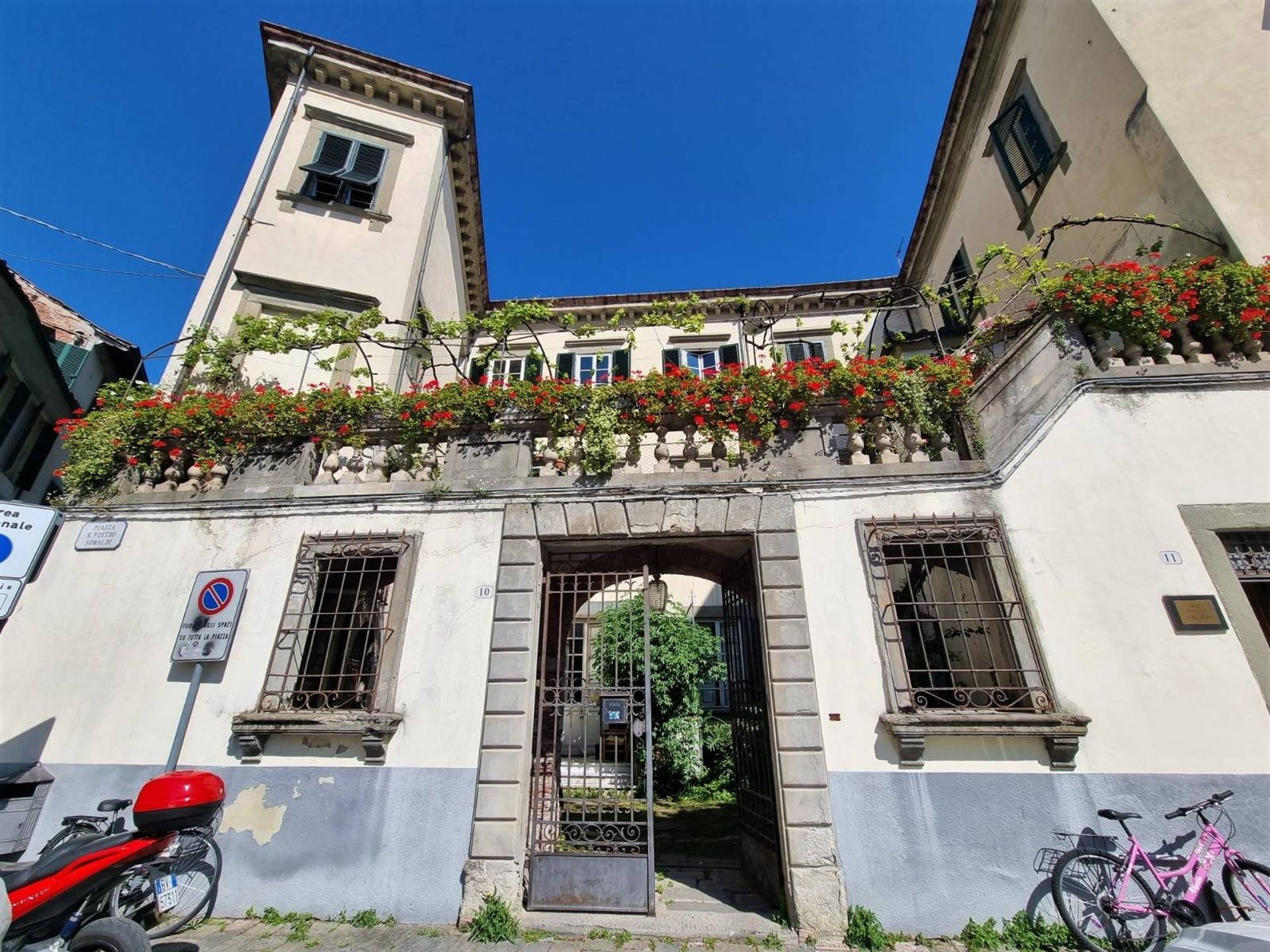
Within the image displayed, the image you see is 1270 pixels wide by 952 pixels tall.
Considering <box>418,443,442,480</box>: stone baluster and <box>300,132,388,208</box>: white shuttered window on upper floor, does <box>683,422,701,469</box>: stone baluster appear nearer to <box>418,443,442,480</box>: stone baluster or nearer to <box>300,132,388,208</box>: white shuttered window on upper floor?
<box>418,443,442,480</box>: stone baluster

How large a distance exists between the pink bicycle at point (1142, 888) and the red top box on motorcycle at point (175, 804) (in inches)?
243

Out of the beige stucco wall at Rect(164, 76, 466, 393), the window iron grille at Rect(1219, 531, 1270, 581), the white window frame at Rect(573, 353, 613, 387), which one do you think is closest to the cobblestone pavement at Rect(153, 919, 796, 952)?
the window iron grille at Rect(1219, 531, 1270, 581)

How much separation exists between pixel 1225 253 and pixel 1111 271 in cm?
217

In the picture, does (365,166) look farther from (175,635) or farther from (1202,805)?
(1202,805)

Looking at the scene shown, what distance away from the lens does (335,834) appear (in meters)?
4.70

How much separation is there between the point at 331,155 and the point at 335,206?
1253 mm

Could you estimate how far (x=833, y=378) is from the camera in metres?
5.76

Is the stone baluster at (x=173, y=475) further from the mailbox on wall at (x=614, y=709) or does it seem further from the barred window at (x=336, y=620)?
the mailbox on wall at (x=614, y=709)

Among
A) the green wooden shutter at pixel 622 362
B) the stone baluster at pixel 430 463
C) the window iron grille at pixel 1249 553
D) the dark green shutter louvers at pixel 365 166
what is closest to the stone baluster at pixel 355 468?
the stone baluster at pixel 430 463

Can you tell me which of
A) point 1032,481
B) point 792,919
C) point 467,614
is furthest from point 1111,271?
point 467,614

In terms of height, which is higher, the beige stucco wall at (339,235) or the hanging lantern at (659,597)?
the beige stucco wall at (339,235)

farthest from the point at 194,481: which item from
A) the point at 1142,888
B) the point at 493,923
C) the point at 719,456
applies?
the point at 1142,888

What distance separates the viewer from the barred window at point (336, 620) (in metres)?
5.09

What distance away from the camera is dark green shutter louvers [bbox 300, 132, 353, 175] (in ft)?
34.6
